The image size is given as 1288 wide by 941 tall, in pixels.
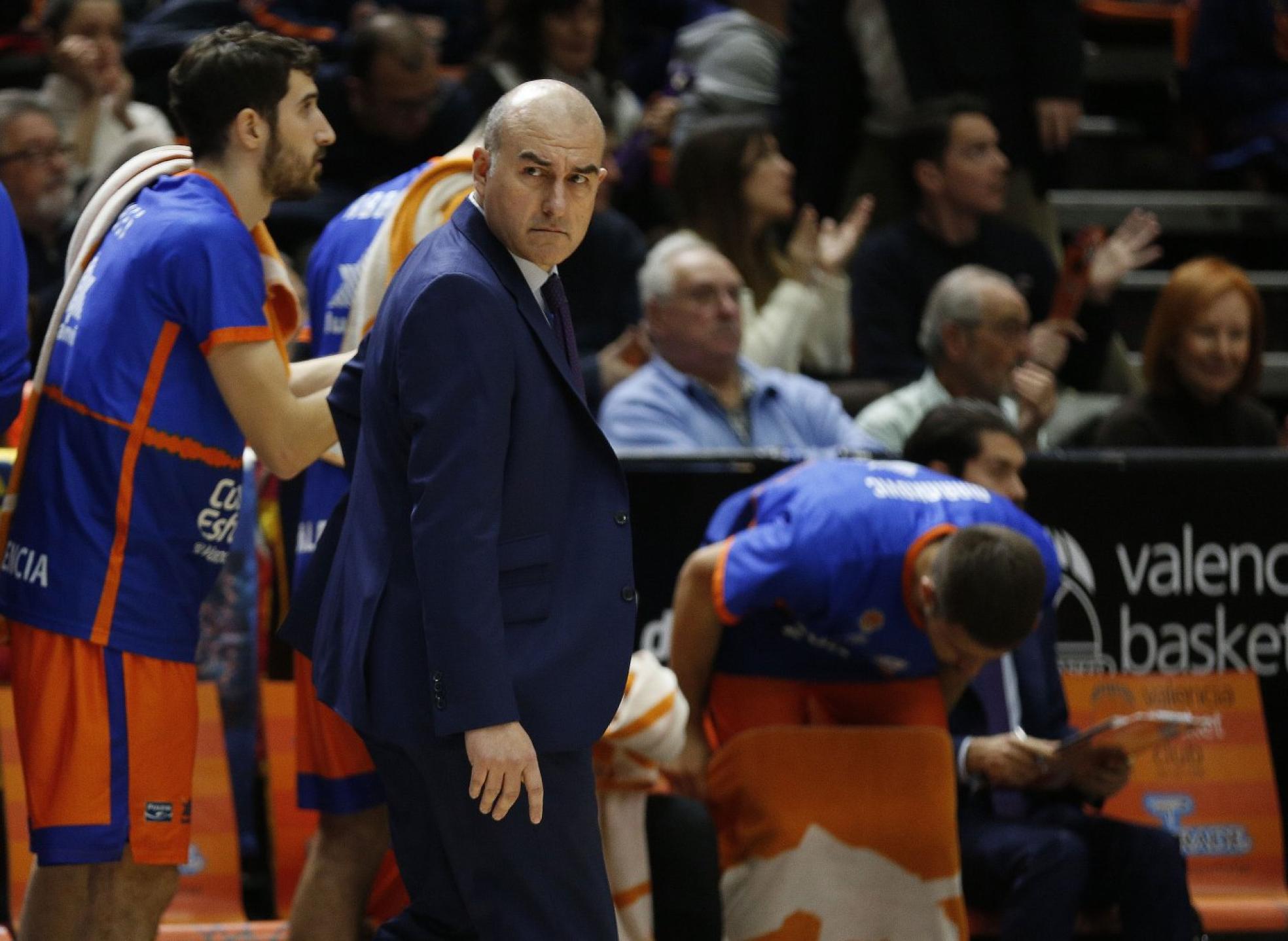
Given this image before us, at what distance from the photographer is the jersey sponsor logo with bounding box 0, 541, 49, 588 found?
3230 millimetres

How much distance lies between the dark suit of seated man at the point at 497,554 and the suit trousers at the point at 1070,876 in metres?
1.60

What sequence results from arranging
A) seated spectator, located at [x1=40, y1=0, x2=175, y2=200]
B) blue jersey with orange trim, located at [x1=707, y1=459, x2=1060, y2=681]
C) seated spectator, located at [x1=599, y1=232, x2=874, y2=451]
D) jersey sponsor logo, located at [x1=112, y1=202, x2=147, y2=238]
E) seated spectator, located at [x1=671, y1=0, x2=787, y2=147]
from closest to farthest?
jersey sponsor logo, located at [x1=112, y1=202, x2=147, y2=238] → blue jersey with orange trim, located at [x1=707, y1=459, x2=1060, y2=681] → seated spectator, located at [x1=599, y1=232, x2=874, y2=451] → seated spectator, located at [x1=40, y1=0, x2=175, y2=200] → seated spectator, located at [x1=671, y1=0, x2=787, y2=147]

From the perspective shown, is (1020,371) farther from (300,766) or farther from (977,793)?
(300,766)

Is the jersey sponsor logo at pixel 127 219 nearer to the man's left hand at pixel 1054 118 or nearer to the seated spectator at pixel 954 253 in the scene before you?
the seated spectator at pixel 954 253

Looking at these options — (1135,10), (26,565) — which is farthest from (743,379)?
(1135,10)

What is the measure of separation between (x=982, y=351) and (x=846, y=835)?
1.99 m

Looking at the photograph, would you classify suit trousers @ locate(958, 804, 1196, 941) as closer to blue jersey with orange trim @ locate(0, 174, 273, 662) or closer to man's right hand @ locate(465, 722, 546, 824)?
man's right hand @ locate(465, 722, 546, 824)

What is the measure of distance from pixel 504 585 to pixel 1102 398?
4107 millimetres

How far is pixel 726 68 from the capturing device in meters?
7.44

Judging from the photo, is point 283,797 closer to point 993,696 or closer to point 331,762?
point 331,762

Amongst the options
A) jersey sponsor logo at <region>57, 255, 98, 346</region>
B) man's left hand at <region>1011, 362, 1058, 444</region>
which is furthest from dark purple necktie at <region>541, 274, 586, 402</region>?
man's left hand at <region>1011, 362, 1058, 444</region>

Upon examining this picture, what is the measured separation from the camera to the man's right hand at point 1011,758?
4.35m

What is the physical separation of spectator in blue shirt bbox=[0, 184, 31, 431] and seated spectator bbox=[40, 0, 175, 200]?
122 inches

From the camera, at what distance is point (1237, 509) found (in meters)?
4.92
